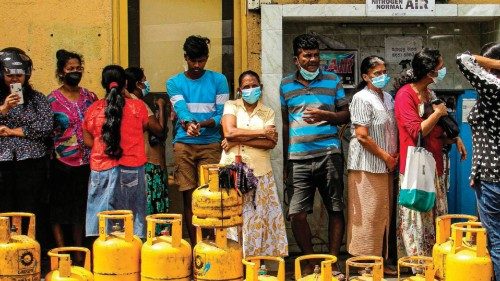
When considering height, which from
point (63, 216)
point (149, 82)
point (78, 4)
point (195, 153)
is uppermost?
point (78, 4)

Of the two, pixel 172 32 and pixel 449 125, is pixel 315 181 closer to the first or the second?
pixel 449 125

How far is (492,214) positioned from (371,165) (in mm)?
1495

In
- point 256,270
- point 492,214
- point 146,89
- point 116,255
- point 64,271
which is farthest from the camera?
point 146,89

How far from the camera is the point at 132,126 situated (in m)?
6.94

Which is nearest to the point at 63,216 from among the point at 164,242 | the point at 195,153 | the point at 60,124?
the point at 60,124

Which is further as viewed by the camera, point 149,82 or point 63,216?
point 149,82

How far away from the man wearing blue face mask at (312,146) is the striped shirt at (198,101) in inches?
26.5

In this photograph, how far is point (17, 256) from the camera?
520 cm

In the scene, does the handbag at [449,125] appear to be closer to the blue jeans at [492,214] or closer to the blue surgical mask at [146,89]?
the blue jeans at [492,214]

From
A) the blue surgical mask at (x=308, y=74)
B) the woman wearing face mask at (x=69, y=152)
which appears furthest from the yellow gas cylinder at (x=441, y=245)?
the woman wearing face mask at (x=69, y=152)

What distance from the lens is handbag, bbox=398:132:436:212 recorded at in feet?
22.0

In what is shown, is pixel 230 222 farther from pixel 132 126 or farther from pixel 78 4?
pixel 78 4

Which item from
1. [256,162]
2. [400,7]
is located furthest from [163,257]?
[400,7]

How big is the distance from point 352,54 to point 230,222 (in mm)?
3383
